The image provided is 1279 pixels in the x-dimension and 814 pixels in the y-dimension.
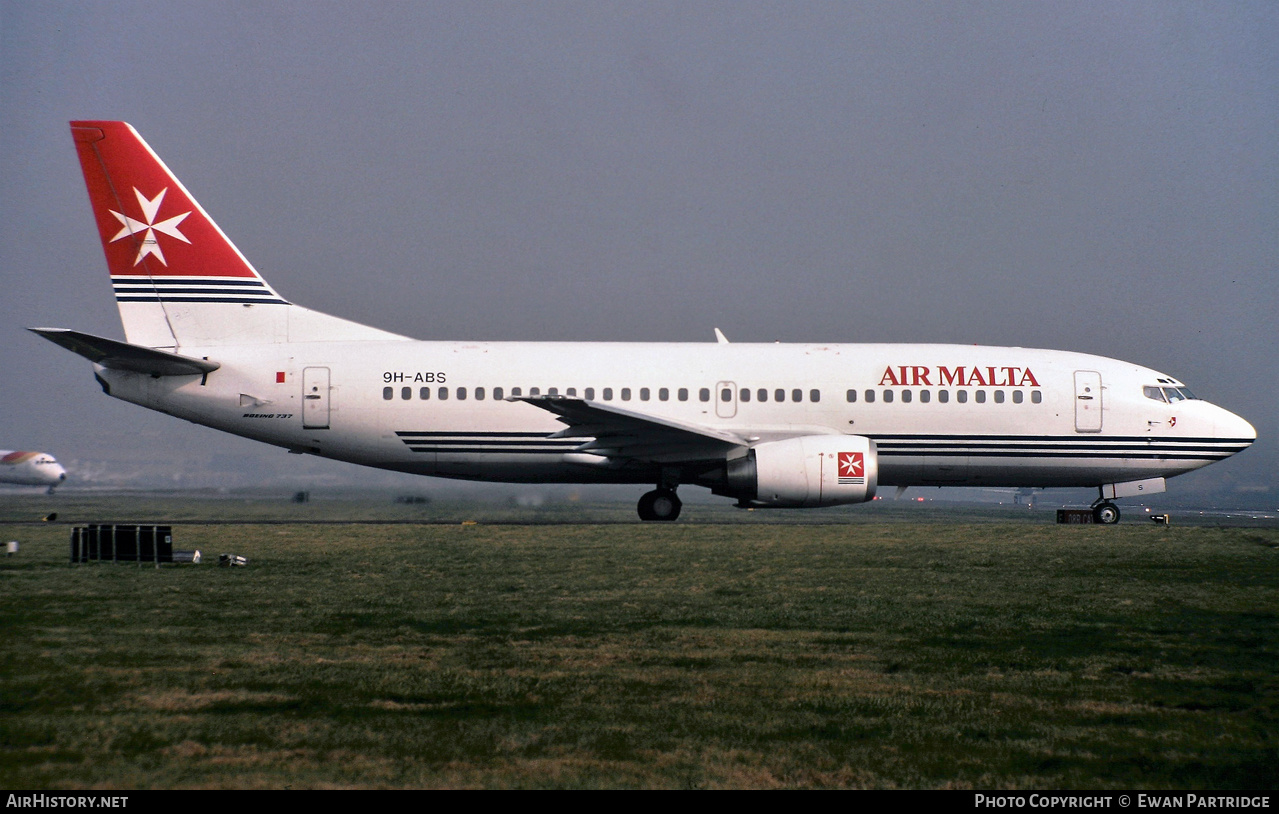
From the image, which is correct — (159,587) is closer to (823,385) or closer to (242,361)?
(242,361)

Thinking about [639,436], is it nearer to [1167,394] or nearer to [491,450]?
[491,450]

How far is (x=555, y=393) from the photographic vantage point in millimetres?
21531

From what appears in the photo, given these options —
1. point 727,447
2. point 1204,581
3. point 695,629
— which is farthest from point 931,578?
point 727,447

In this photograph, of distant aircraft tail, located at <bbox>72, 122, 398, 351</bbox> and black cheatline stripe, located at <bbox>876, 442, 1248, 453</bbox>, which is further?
black cheatline stripe, located at <bbox>876, 442, 1248, 453</bbox>

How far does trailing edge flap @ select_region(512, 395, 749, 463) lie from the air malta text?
11.9 ft

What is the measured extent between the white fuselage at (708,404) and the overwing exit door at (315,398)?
0.09ft

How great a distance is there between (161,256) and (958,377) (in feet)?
54.8

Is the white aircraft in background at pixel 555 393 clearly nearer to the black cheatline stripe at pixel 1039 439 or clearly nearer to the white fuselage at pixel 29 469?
the black cheatline stripe at pixel 1039 439

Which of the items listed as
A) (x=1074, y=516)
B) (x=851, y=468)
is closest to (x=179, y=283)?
(x=851, y=468)

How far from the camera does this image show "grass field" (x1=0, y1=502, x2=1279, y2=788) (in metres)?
5.02

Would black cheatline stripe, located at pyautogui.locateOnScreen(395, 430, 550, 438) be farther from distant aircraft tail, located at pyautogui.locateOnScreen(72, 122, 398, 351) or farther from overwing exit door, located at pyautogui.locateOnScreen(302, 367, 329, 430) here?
distant aircraft tail, located at pyautogui.locateOnScreen(72, 122, 398, 351)

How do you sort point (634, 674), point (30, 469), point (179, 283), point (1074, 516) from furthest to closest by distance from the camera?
point (30, 469) → point (1074, 516) → point (179, 283) → point (634, 674)

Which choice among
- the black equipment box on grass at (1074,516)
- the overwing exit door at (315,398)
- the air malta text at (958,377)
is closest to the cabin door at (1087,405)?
the air malta text at (958,377)

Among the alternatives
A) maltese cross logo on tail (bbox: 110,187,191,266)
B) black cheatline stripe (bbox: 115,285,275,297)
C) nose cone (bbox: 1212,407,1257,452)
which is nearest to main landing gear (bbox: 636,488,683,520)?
black cheatline stripe (bbox: 115,285,275,297)
